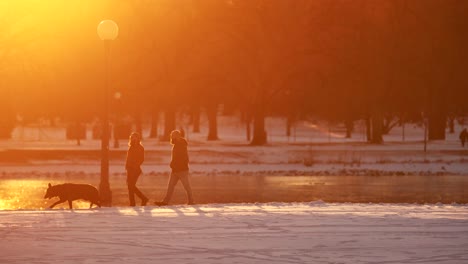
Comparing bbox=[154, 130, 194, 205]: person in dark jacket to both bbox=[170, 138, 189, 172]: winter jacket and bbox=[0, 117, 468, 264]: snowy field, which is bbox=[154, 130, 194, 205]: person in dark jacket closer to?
bbox=[170, 138, 189, 172]: winter jacket

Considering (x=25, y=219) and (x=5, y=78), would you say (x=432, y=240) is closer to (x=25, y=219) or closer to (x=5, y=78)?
(x=25, y=219)

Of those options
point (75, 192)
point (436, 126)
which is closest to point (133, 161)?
point (75, 192)

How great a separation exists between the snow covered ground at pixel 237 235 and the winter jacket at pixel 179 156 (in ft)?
6.95

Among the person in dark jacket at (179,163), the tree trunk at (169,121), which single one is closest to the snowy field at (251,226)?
the person in dark jacket at (179,163)

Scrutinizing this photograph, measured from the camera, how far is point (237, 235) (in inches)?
527

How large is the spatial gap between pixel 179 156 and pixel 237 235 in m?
6.32

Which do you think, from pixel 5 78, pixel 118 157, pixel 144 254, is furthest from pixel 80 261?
pixel 5 78

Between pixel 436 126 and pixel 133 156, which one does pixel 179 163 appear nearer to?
pixel 133 156

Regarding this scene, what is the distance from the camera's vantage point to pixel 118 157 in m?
42.1

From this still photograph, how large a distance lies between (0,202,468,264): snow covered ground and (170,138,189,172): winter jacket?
212 centimetres

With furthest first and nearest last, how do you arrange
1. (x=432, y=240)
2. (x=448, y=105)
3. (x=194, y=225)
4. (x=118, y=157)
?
1. (x=448, y=105)
2. (x=118, y=157)
3. (x=194, y=225)
4. (x=432, y=240)

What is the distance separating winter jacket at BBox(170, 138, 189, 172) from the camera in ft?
63.8

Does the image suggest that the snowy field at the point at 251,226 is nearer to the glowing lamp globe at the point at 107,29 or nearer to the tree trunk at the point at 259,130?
the glowing lamp globe at the point at 107,29

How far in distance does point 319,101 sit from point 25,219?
60932 mm
